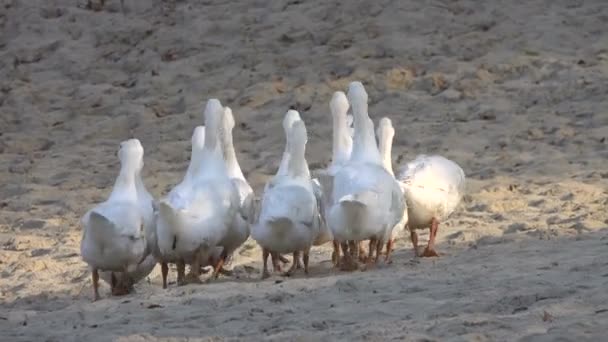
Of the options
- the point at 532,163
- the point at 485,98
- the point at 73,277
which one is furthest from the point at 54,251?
the point at 485,98

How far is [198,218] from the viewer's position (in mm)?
8664

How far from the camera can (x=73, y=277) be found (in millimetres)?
9398

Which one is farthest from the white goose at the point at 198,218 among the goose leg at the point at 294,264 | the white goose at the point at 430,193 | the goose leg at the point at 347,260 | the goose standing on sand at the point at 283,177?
the white goose at the point at 430,193

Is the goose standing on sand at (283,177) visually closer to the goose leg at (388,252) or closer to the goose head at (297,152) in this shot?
the goose head at (297,152)

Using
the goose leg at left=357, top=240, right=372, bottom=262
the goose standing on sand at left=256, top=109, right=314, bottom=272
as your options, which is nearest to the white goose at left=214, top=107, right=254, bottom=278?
the goose standing on sand at left=256, top=109, right=314, bottom=272

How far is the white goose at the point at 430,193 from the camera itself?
31.0 feet

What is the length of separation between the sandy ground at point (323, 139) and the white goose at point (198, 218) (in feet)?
1.22

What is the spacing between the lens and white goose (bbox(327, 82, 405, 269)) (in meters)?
8.52

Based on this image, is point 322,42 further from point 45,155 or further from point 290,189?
point 290,189

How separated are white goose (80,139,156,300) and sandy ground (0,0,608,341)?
42cm

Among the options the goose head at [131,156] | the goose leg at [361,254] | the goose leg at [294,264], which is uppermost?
the goose head at [131,156]

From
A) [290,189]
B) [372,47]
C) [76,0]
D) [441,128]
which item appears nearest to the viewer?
[290,189]

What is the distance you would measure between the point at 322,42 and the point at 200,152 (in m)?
5.42

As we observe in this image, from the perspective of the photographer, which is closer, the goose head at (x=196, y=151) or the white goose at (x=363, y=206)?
the white goose at (x=363, y=206)
